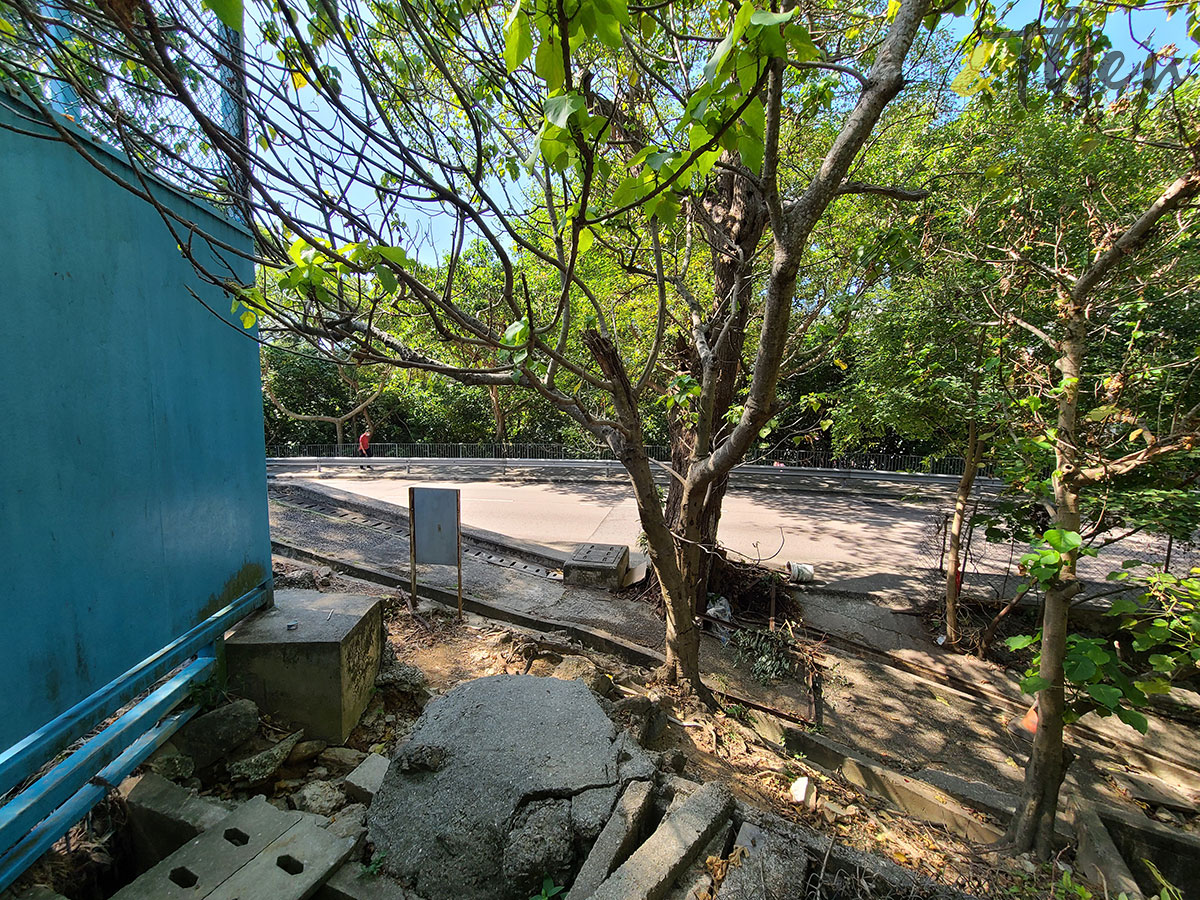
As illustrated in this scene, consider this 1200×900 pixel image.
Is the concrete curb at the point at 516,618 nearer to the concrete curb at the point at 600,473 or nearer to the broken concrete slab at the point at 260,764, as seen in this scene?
the broken concrete slab at the point at 260,764

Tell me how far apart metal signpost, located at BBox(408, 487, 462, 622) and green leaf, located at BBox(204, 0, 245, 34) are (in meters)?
4.86


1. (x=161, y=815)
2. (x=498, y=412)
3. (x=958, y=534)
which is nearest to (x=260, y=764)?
(x=161, y=815)

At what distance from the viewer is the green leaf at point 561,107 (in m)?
1.47

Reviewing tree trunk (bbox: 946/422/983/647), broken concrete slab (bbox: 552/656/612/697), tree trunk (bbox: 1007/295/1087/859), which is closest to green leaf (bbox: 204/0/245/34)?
broken concrete slab (bbox: 552/656/612/697)

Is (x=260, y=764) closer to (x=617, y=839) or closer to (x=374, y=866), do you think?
(x=374, y=866)

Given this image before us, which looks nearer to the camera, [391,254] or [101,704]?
[391,254]

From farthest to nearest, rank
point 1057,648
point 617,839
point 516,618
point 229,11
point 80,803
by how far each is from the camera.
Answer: point 516,618, point 1057,648, point 80,803, point 617,839, point 229,11

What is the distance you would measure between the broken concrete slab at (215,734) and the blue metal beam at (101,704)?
357 mm

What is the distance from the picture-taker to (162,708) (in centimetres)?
289

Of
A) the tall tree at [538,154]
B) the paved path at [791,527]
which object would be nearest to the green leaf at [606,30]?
the tall tree at [538,154]

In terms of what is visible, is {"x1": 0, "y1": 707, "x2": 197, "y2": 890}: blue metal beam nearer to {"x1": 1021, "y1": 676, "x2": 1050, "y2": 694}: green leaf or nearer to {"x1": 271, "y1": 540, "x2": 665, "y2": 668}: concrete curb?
{"x1": 271, "y1": 540, "x2": 665, "y2": 668}: concrete curb

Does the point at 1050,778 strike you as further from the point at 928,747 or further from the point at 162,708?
the point at 162,708

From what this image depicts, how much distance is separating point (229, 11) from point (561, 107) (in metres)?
0.83

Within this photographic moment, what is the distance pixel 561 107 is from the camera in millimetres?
1504
